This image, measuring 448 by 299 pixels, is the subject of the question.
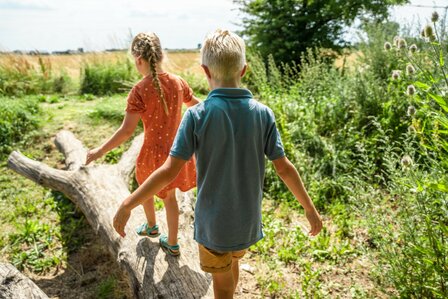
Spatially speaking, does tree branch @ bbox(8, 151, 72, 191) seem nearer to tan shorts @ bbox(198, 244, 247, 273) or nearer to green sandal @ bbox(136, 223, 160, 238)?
green sandal @ bbox(136, 223, 160, 238)

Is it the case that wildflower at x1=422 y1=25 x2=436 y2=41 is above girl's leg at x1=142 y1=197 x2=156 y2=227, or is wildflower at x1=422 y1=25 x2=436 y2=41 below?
above

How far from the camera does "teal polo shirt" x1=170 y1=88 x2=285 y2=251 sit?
2115 millimetres

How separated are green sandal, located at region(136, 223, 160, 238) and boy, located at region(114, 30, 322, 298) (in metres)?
1.24

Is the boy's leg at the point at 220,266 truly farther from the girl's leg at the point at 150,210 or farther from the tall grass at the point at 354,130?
the tall grass at the point at 354,130

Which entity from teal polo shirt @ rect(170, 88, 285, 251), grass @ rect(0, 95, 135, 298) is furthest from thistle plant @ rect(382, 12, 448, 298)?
grass @ rect(0, 95, 135, 298)

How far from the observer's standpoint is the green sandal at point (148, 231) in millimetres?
3482

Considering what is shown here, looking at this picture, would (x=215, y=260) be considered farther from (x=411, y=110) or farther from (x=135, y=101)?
(x=411, y=110)

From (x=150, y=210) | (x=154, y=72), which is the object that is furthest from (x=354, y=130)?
(x=154, y=72)

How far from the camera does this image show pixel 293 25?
36.4 feet

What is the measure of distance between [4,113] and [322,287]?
591 centimetres

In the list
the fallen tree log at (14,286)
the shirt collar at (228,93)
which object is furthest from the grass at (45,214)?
the shirt collar at (228,93)

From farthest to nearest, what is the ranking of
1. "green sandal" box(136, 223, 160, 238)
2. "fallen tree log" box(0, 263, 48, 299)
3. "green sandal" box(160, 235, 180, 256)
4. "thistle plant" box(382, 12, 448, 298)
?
1. "green sandal" box(136, 223, 160, 238)
2. "green sandal" box(160, 235, 180, 256)
3. "fallen tree log" box(0, 263, 48, 299)
4. "thistle plant" box(382, 12, 448, 298)

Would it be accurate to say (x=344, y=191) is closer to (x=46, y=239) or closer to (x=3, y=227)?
(x=46, y=239)

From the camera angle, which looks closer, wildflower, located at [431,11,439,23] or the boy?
the boy
